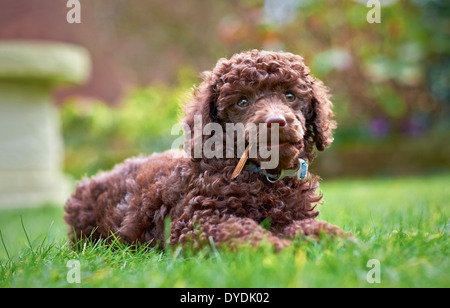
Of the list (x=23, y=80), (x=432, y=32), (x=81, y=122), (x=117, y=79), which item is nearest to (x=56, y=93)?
(x=117, y=79)

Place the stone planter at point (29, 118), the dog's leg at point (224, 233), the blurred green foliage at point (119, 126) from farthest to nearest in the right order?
the blurred green foliage at point (119, 126), the stone planter at point (29, 118), the dog's leg at point (224, 233)

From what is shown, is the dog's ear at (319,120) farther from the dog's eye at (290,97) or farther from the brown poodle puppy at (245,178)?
the dog's eye at (290,97)

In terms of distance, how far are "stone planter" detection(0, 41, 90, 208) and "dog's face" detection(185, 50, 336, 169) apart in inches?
234

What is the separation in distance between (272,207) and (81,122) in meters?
10.9

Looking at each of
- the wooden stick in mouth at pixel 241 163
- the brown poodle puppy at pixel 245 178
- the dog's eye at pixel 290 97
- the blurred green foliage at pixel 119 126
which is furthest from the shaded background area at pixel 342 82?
the wooden stick in mouth at pixel 241 163

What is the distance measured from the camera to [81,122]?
42.8 feet

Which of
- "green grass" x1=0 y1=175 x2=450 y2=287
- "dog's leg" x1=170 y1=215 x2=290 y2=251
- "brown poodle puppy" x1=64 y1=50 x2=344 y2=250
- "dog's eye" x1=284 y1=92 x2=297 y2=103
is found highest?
"dog's eye" x1=284 y1=92 x2=297 y2=103

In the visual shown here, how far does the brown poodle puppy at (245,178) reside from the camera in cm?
275

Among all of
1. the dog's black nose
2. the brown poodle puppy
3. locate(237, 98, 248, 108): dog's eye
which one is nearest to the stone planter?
the brown poodle puppy

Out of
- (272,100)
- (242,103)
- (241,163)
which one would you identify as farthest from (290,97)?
(241,163)

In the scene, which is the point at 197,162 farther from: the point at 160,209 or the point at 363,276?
the point at 363,276

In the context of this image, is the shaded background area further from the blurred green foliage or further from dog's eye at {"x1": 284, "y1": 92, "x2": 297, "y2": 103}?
dog's eye at {"x1": 284, "y1": 92, "x2": 297, "y2": 103}

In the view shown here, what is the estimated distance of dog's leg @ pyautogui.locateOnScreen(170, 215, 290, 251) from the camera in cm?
257
